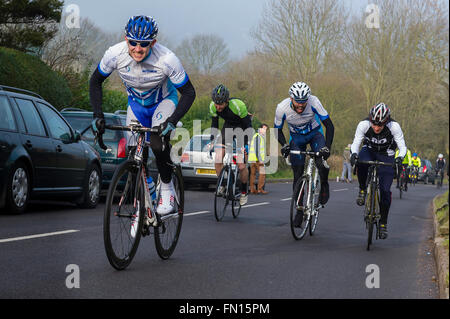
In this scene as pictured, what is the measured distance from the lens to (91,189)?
12.2 m

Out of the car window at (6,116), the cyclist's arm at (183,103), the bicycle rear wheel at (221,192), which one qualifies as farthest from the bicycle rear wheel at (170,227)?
the car window at (6,116)

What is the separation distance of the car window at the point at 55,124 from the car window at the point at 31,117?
0.20 meters

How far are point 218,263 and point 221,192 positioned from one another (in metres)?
4.22

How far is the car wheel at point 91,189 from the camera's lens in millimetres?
11961

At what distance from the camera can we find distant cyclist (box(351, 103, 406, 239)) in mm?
8906

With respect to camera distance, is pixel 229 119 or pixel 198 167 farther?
pixel 198 167

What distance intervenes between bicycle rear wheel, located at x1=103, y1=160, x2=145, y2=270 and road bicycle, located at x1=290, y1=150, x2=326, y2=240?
3.18 meters

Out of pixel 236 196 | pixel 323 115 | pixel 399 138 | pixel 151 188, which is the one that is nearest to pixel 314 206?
pixel 323 115

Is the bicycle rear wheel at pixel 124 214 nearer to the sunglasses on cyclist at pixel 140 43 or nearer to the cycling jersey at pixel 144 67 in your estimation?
the cycling jersey at pixel 144 67

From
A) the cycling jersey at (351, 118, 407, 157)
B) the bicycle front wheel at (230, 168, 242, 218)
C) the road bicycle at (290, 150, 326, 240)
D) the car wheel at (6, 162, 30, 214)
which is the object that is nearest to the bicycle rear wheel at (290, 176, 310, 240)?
the road bicycle at (290, 150, 326, 240)

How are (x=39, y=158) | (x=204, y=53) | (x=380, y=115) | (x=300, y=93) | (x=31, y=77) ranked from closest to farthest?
1. (x=380, y=115)
2. (x=300, y=93)
3. (x=39, y=158)
4. (x=31, y=77)
5. (x=204, y=53)

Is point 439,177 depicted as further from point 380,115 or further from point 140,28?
point 140,28

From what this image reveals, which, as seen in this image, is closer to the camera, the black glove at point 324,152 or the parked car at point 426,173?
the black glove at point 324,152
